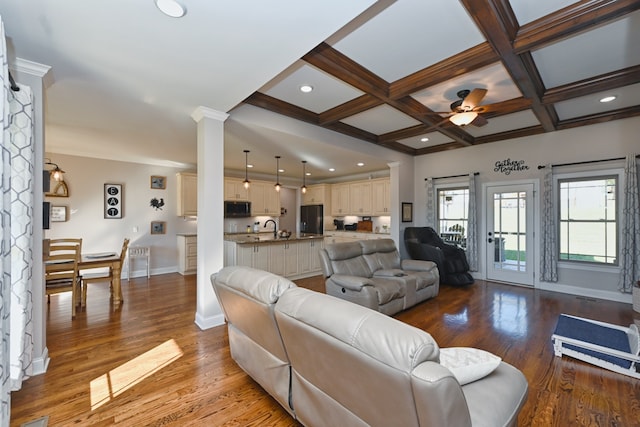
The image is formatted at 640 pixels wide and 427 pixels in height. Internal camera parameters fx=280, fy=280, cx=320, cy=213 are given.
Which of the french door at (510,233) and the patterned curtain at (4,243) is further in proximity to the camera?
the french door at (510,233)

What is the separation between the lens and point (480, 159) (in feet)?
18.8

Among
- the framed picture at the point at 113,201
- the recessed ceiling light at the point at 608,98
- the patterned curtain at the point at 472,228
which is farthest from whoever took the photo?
Result: the framed picture at the point at 113,201

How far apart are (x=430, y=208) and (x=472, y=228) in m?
0.97

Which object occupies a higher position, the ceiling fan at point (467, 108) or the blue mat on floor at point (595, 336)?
the ceiling fan at point (467, 108)

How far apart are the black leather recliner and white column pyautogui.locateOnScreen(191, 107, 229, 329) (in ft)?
12.7

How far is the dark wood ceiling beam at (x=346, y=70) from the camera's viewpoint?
255 centimetres

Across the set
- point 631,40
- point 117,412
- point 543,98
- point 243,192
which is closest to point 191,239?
point 243,192

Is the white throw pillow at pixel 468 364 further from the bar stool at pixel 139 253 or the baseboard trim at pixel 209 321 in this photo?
the bar stool at pixel 139 253

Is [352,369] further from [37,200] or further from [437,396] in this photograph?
[37,200]

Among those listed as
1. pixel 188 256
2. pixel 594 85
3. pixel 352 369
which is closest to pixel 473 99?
pixel 594 85

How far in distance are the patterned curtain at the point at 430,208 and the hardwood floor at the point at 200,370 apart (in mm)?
2335

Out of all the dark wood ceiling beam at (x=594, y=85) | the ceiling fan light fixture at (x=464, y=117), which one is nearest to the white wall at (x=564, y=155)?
the dark wood ceiling beam at (x=594, y=85)

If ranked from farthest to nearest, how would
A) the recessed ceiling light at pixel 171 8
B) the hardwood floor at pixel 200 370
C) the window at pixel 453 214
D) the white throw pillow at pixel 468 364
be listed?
1. the window at pixel 453 214
2. the hardwood floor at pixel 200 370
3. the recessed ceiling light at pixel 171 8
4. the white throw pillow at pixel 468 364

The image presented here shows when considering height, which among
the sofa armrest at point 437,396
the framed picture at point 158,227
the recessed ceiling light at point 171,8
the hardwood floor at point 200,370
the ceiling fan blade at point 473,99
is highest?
the recessed ceiling light at point 171,8
